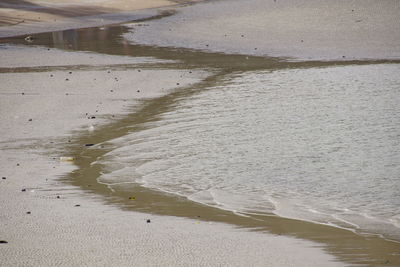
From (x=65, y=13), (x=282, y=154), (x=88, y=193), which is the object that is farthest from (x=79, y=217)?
(x=65, y=13)

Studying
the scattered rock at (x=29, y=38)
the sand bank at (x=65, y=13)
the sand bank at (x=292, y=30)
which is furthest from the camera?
the sand bank at (x=65, y=13)

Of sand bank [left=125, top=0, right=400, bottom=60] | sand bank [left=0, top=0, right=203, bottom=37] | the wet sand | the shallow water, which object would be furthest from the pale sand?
sand bank [left=0, top=0, right=203, bottom=37]

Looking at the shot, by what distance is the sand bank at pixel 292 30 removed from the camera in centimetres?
2170

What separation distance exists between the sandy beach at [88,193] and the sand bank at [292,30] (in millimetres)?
1233

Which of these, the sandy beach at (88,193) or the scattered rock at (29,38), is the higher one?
the sandy beach at (88,193)

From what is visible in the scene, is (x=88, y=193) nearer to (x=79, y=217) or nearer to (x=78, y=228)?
(x=79, y=217)

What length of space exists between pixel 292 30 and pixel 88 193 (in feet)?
60.3

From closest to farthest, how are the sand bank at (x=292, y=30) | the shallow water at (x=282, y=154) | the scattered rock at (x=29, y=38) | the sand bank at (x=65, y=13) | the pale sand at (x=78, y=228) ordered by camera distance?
1. the pale sand at (x=78, y=228)
2. the shallow water at (x=282, y=154)
3. the sand bank at (x=292, y=30)
4. the scattered rock at (x=29, y=38)
5. the sand bank at (x=65, y=13)

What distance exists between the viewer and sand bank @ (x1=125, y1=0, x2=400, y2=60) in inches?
854

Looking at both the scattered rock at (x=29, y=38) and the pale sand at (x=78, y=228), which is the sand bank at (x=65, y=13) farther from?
the pale sand at (x=78, y=228)

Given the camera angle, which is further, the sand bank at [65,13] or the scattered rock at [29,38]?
the sand bank at [65,13]

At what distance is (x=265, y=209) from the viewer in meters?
7.66

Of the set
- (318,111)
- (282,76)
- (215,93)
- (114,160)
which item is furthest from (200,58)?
(114,160)

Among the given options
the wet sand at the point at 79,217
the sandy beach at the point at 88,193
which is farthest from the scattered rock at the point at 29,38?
the wet sand at the point at 79,217
